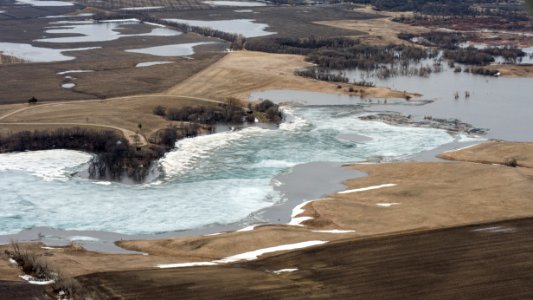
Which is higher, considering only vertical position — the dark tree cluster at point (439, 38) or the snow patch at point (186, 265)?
the dark tree cluster at point (439, 38)

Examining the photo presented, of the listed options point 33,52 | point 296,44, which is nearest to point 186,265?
point 33,52

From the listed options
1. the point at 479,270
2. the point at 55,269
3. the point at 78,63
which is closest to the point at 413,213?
the point at 479,270

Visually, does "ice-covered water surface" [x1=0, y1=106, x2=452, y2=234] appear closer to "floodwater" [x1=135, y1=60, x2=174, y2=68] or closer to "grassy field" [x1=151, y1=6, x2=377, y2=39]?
"floodwater" [x1=135, y1=60, x2=174, y2=68]

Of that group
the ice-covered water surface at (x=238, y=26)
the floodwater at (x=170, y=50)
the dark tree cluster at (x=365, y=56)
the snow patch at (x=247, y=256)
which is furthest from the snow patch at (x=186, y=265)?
the ice-covered water surface at (x=238, y=26)

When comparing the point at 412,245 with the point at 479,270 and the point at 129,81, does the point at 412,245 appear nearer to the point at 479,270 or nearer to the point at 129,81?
the point at 479,270

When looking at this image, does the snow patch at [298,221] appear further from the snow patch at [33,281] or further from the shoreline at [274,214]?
the snow patch at [33,281]

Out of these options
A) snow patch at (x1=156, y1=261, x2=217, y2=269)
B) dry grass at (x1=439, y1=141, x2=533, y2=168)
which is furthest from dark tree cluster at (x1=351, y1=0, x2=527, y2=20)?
snow patch at (x1=156, y1=261, x2=217, y2=269)
